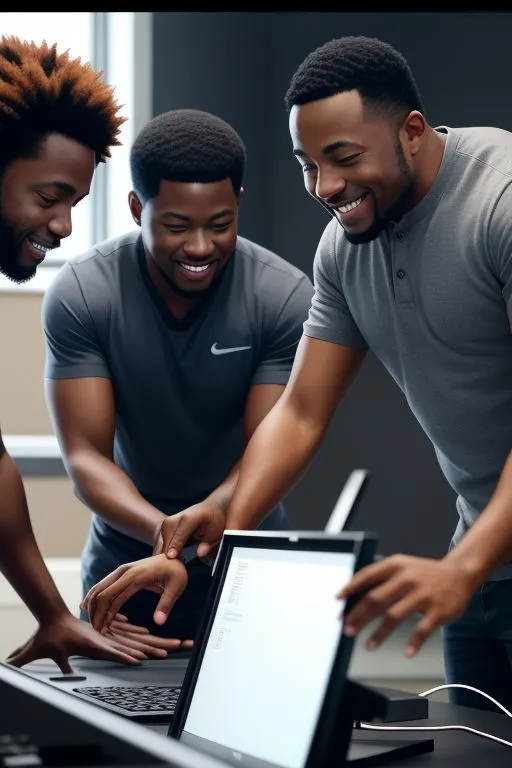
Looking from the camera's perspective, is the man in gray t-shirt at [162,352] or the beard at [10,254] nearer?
the beard at [10,254]

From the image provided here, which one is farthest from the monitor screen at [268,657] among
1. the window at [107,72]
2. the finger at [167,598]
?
the window at [107,72]

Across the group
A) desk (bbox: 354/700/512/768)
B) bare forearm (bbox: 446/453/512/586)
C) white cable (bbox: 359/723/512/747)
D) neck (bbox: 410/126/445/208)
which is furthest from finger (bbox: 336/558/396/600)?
neck (bbox: 410/126/445/208)

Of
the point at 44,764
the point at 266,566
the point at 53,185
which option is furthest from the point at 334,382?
the point at 44,764

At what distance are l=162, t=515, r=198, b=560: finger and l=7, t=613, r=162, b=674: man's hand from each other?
6.2 inches

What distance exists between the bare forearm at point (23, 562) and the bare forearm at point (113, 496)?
0.67ft

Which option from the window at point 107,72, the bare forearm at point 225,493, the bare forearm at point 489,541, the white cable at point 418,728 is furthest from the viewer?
the window at point 107,72

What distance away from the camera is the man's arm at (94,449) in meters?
1.83

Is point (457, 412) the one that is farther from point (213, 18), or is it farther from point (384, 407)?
point (213, 18)

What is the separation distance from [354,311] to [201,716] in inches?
28.7

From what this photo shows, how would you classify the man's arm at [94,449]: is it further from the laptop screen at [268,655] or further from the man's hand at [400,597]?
the man's hand at [400,597]

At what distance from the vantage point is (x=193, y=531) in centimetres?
156

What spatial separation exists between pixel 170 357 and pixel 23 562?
0.51 m

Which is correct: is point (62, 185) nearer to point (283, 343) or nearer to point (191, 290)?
point (191, 290)

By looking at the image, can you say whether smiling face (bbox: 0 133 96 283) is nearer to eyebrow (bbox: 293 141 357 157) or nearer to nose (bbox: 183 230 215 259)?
nose (bbox: 183 230 215 259)
